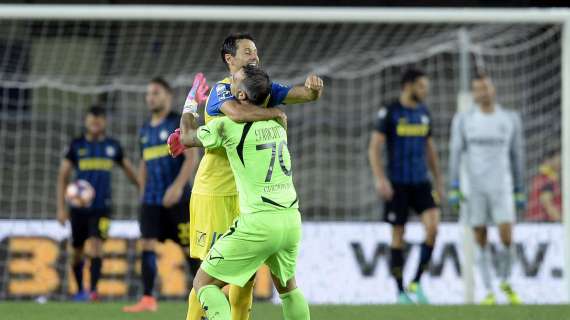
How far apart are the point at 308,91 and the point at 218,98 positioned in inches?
22.8

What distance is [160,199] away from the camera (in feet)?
29.5

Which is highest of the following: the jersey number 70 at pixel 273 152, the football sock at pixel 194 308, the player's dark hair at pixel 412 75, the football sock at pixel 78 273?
the player's dark hair at pixel 412 75

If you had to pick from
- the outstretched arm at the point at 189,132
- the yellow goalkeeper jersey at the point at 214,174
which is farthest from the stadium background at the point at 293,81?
the outstretched arm at the point at 189,132

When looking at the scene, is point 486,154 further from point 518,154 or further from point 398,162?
point 398,162

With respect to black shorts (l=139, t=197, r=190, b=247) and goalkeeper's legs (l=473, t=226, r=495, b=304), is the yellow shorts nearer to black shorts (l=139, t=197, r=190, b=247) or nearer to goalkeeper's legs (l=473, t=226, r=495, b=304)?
black shorts (l=139, t=197, r=190, b=247)

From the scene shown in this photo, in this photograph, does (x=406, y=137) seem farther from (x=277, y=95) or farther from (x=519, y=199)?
(x=277, y=95)

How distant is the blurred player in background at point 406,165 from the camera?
9977 millimetres

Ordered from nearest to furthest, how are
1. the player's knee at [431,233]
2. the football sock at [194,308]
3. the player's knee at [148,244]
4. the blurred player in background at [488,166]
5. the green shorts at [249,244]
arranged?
the green shorts at [249,244] < the football sock at [194,308] < the player's knee at [148,244] < the player's knee at [431,233] < the blurred player in background at [488,166]

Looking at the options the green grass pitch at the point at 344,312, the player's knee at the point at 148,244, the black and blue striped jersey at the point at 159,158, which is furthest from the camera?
the black and blue striped jersey at the point at 159,158

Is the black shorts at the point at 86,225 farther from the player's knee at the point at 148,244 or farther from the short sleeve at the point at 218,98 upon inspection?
the short sleeve at the point at 218,98

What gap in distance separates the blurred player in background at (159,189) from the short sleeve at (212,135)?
10.1ft

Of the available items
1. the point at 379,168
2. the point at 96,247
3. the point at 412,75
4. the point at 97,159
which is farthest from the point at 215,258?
the point at 97,159

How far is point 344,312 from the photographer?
860 centimetres

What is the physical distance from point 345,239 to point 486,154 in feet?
5.74
